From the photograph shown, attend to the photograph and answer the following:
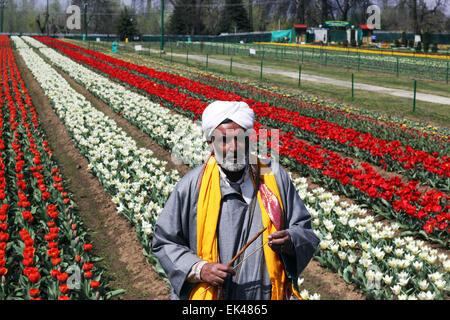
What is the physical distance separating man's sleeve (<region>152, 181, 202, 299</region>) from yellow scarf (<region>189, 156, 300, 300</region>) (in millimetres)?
67

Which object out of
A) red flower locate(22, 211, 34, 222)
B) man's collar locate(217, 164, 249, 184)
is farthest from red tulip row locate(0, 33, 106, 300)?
man's collar locate(217, 164, 249, 184)

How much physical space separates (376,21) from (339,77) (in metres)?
53.8

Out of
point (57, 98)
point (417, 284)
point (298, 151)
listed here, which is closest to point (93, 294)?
point (417, 284)

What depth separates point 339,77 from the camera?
28.0 m

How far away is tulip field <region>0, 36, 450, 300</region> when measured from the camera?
490cm

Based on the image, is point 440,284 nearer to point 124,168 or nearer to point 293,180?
point 293,180

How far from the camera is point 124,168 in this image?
837 cm

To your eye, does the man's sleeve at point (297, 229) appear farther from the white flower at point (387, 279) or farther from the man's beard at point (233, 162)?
the white flower at point (387, 279)

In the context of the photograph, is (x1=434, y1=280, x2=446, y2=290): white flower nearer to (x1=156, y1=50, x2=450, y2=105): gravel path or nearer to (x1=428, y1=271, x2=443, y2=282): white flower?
(x1=428, y1=271, x2=443, y2=282): white flower

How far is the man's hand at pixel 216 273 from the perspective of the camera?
2.42m

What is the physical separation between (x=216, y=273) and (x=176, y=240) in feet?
1.03

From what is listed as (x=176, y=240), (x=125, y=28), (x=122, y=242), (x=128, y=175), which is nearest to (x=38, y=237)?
(x=122, y=242)

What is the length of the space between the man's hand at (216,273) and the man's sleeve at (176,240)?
0.10m
